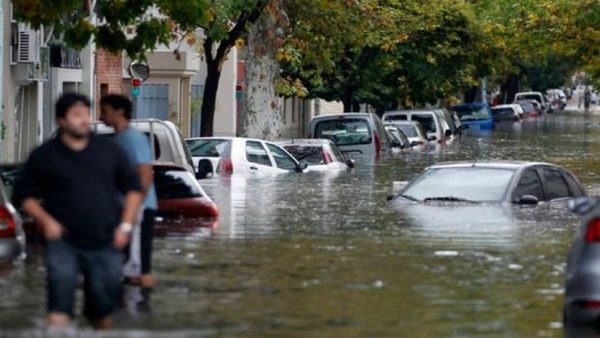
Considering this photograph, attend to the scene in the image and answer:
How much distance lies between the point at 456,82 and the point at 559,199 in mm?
43281

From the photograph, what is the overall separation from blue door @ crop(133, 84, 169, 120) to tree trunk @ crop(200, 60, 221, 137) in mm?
14197

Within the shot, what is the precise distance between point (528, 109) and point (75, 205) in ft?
339

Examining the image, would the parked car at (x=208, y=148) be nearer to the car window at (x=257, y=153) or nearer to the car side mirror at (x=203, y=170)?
the car window at (x=257, y=153)

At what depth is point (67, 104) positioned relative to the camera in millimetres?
10922

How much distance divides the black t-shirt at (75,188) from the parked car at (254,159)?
22251 millimetres

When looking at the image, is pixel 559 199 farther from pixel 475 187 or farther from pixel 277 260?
pixel 277 260

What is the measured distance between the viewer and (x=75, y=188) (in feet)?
35.4

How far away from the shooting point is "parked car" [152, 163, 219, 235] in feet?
64.8

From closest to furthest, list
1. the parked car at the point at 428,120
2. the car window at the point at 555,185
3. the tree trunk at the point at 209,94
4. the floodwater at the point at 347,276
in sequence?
the floodwater at the point at 347,276 < the car window at the point at 555,185 < the tree trunk at the point at 209,94 < the parked car at the point at 428,120

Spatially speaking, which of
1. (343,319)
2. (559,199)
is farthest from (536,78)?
(343,319)

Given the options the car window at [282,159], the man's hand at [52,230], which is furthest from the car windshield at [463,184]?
the man's hand at [52,230]

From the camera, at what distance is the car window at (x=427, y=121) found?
63.0 meters

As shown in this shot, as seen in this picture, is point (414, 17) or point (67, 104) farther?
point (414, 17)

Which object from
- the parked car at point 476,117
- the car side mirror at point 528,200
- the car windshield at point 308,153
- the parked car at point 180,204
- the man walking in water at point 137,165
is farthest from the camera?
the parked car at point 476,117
